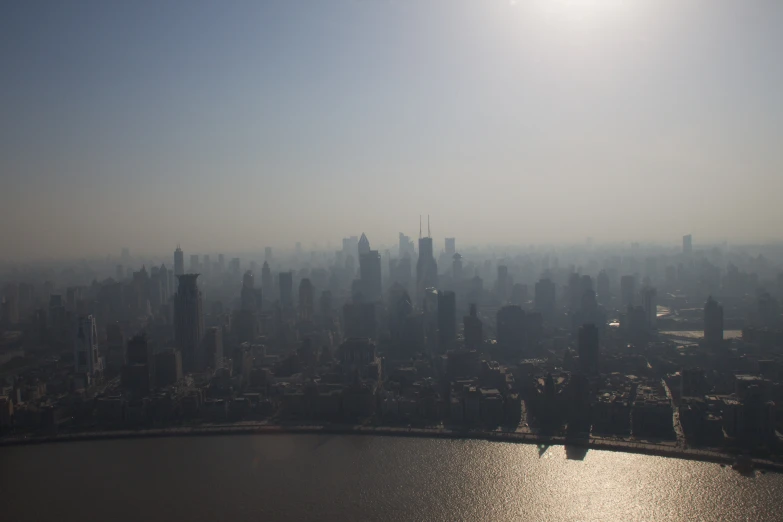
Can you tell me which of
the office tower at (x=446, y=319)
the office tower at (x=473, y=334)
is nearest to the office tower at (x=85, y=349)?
the office tower at (x=446, y=319)

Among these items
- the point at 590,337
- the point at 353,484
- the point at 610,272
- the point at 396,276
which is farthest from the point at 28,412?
the point at 610,272

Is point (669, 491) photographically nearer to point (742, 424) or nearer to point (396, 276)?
point (742, 424)

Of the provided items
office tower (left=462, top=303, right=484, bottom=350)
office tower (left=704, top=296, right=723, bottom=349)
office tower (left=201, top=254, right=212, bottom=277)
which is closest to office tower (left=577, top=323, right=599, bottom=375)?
office tower (left=462, top=303, right=484, bottom=350)

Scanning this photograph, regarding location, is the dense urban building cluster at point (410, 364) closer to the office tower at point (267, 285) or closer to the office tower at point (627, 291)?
the office tower at point (627, 291)

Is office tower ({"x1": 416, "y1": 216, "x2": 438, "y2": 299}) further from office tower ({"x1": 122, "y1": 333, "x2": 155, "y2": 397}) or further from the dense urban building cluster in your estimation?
office tower ({"x1": 122, "y1": 333, "x2": 155, "y2": 397})

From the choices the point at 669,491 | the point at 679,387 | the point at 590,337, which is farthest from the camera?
the point at 590,337

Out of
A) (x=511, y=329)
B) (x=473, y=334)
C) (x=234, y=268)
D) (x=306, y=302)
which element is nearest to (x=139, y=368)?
(x=473, y=334)
